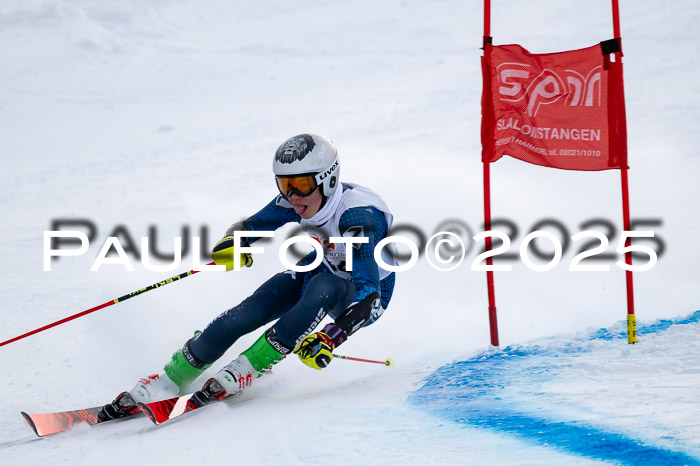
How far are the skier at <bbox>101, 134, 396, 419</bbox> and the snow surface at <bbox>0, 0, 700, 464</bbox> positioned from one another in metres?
0.22

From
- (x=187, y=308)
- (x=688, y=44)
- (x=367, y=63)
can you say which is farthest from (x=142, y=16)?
(x=187, y=308)

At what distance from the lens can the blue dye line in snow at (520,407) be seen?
2949mm

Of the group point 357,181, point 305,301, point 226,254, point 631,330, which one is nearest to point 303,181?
point 305,301

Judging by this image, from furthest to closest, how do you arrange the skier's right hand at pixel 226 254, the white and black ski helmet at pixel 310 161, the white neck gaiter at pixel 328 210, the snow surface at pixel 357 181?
the skier's right hand at pixel 226 254 → the white neck gaiter at pixel 328 210 → the white and black ski helmet at pixel 310 161 → the snow surface at pixel 357 181

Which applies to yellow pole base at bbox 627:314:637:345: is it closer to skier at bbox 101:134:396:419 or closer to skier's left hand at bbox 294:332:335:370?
skier at bbox 101:134:396:419

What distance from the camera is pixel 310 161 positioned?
403cm

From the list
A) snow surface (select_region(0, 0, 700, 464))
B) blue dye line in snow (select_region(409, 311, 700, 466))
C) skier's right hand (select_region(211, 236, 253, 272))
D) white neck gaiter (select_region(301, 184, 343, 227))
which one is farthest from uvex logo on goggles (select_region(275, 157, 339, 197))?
blue dye line in snow (select_region(409, 311, 700, 466))

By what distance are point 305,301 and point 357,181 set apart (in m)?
5.68

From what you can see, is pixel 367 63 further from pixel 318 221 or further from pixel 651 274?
pixel 318 221

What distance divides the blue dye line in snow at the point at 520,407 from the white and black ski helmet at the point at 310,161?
115cm

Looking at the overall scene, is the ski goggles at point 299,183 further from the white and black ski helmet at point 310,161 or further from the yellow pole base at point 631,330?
the yellow pole base at point 631,330

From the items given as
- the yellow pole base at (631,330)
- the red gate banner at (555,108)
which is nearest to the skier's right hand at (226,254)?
the red gate banner at (555,108)

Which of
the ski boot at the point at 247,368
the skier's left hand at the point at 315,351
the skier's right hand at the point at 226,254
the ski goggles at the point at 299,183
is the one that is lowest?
the ski boot at the point at 247,368

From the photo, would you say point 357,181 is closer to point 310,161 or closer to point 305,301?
point 310,161
